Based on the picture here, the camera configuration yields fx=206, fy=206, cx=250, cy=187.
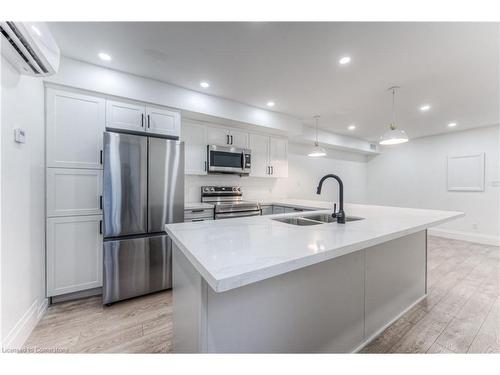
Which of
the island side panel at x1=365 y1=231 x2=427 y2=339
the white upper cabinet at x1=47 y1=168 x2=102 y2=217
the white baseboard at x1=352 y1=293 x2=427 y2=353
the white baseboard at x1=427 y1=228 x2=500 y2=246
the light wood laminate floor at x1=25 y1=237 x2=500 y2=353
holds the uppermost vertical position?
the white upper cabinet at x1=47 y1=168 x2=102 y2=217

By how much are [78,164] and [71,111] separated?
56cm

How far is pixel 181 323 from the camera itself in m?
1.20

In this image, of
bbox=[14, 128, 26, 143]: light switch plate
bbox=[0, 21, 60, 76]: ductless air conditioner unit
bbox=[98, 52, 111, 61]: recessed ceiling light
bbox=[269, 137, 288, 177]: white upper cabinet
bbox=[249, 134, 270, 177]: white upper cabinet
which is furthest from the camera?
bbox=[269, 137, 288, 177]: white upper cabinet

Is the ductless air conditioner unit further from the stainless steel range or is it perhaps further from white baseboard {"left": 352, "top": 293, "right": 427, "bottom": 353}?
white baseboard {"left": 352, "top": 293, "right": 427, "bottom": 353}

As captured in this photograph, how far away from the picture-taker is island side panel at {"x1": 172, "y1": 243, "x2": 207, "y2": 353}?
0.89 meters

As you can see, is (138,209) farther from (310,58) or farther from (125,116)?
(310,58)

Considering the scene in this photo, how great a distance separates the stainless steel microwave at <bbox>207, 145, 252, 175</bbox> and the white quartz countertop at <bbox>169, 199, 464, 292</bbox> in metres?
1.90

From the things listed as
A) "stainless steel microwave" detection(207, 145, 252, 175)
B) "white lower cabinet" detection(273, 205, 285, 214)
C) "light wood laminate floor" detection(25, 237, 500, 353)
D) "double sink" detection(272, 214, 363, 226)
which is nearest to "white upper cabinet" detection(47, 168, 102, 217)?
"light wood laminate floor" detection(25, 237, 500, 353)

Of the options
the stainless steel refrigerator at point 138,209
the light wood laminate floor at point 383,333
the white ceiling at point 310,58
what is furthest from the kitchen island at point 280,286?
the white ceiling at point 310,58

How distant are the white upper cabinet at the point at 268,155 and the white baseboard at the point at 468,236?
4.26 meters

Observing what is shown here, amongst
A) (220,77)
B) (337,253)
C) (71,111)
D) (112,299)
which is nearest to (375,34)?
(220,77)

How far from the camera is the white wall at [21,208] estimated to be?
1.42 meters

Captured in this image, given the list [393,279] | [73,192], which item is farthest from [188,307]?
[73,192]

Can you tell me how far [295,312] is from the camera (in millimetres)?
1146
